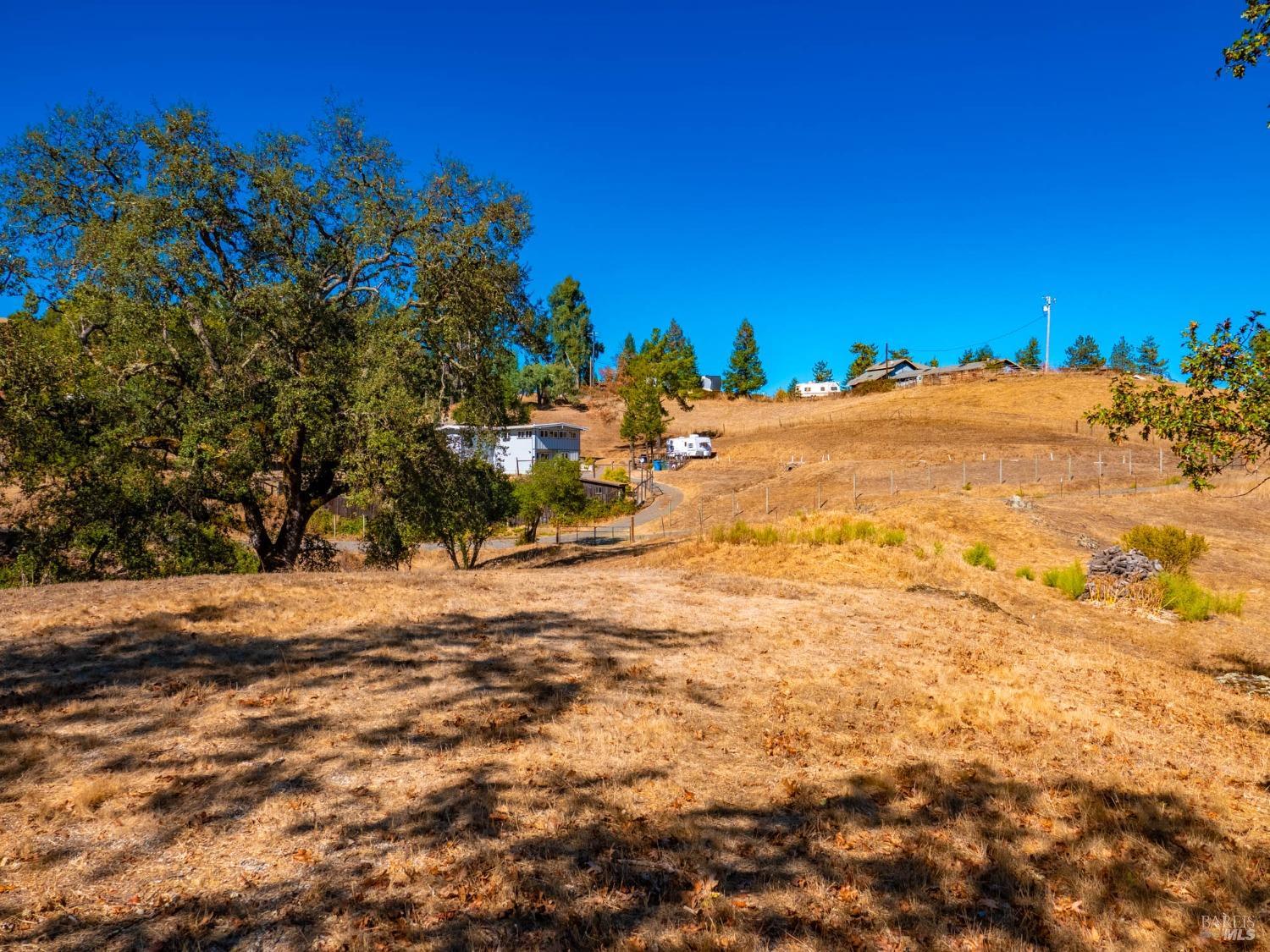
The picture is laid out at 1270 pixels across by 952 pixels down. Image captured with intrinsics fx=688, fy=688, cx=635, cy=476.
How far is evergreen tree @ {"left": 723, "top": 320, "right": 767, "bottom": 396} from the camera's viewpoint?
112062 mm

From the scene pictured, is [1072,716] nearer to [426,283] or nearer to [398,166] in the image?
[426,283]

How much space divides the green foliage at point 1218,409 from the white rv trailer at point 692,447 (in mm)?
62513

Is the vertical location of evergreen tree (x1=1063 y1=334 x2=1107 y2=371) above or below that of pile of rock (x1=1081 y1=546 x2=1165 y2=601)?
above

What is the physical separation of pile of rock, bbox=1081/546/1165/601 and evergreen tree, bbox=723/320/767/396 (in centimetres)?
A: 9367

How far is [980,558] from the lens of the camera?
2112cm

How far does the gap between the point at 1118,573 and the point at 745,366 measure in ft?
314

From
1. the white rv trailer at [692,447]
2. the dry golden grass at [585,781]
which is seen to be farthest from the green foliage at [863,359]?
the dry golden grass at [585,781]

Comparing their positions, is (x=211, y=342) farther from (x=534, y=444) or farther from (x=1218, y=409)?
(x=534, y=444)

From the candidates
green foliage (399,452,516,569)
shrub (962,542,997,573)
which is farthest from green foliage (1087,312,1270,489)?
green foliage (399,452,516,569)

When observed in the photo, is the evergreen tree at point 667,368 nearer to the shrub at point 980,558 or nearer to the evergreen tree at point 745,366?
the evergreen tree at point 745,366

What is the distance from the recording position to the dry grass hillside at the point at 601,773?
4586mm

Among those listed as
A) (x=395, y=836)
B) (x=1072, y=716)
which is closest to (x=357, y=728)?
(x=395, y=836)

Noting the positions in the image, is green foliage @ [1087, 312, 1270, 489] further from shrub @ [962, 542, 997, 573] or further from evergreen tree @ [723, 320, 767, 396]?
evergreen tree @ [723, 320, 767, 396]

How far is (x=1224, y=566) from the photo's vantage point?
22.2 m
